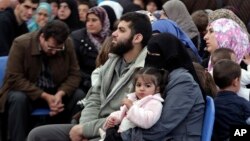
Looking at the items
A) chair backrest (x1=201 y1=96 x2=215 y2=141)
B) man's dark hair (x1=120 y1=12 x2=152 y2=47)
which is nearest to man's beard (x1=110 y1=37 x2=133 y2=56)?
man's dark hair (x1=120 y1=12 x2=152 y2=47)

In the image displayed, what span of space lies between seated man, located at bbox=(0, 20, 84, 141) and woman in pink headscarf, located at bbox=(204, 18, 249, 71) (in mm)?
1412

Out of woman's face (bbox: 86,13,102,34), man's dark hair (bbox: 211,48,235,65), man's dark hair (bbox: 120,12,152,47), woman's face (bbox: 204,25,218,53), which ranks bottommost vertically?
woman's face (bbox: 86,13,102,34)

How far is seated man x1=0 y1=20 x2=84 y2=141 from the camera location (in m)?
6.14

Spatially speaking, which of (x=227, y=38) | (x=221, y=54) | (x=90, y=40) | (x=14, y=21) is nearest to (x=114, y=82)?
(x=221, y=54)

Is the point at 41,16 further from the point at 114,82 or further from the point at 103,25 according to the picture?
the point at 114,82

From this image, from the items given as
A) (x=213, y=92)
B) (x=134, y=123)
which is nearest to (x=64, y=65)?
(x=213, y=92)

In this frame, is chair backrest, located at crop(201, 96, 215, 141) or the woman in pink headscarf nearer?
chair backrest, located at crop(201, 96, 215, 141)

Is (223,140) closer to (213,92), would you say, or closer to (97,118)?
(213,92)

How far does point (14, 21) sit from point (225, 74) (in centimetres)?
351

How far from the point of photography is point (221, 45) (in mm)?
5762

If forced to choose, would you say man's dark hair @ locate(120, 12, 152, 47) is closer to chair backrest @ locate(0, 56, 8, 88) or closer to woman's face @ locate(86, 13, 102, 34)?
chair backrest @ locate(0, 56, 8, 88)

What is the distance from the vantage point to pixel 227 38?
5.77 metres

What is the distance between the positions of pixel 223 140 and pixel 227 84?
1.45 ft

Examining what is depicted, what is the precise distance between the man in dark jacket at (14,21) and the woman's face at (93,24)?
840 mm
